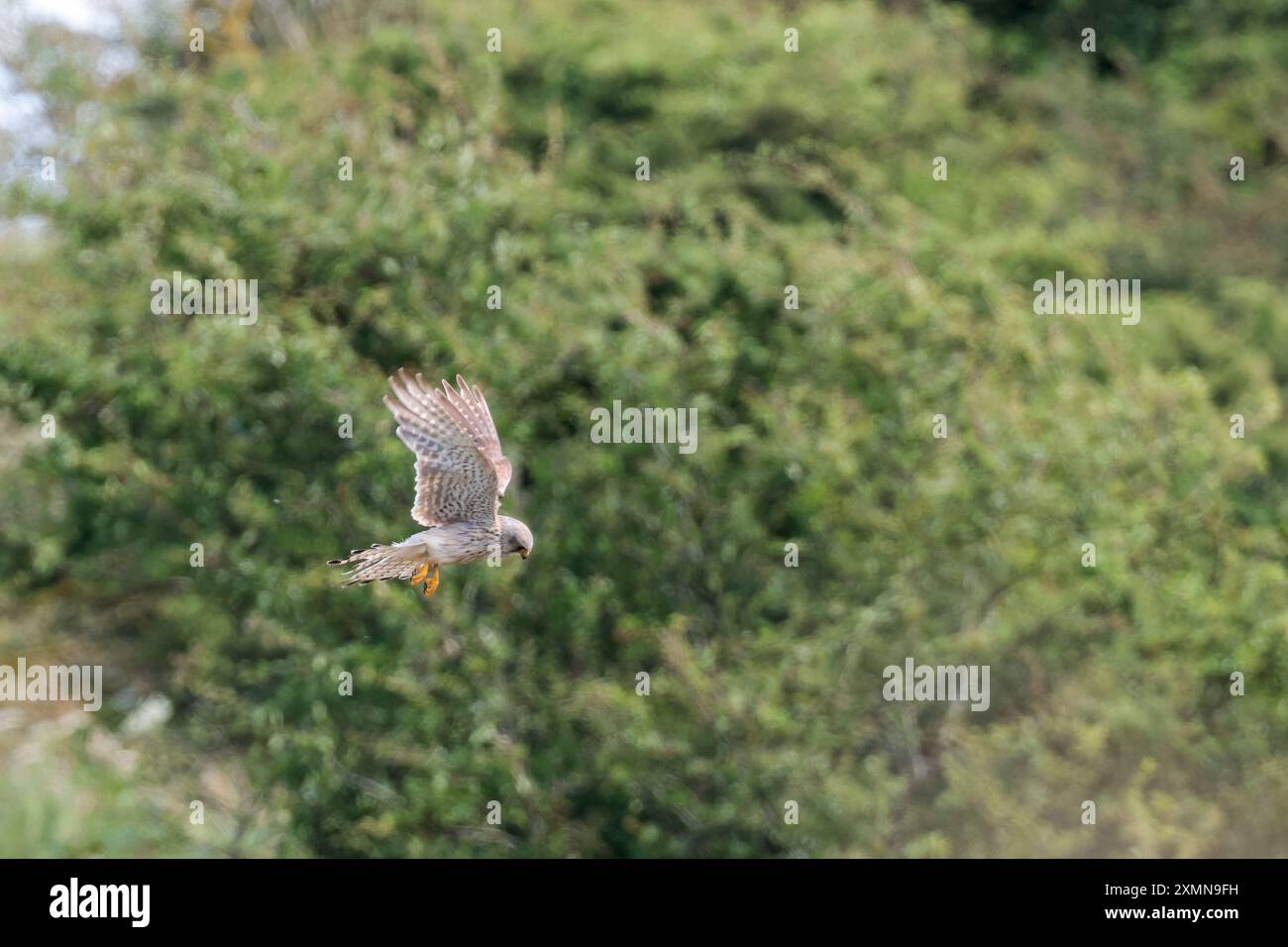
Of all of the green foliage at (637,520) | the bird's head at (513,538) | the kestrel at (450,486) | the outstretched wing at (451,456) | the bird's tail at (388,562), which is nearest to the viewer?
the bird's tail at (388,562)

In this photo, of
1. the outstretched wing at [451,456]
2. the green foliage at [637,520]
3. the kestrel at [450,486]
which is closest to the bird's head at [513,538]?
the kestrel at [450,486]

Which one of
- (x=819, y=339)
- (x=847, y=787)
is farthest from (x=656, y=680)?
(x=819, y=339)

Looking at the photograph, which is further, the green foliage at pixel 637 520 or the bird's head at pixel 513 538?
the green foliage at pixel 637 520

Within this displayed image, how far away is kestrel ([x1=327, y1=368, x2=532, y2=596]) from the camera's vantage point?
27.3ft

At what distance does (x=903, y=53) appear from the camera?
2059cm

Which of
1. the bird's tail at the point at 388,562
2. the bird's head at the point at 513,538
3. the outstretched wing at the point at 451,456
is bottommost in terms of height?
the bird's tail at the point at 388,562

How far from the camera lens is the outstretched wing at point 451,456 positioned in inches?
332

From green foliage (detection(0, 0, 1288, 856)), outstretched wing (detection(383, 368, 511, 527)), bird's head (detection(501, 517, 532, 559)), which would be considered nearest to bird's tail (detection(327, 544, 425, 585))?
outstretched wing (detection(383, 368, 511, 527))

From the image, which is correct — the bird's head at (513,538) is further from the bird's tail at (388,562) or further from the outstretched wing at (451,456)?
the bird's tail at (388,562)

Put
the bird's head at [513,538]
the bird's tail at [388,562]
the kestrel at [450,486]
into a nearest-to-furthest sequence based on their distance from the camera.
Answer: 1. the bird's tail at [388,562]
2. the kestrel at [450,486]
3. the bird's head at [513,538]

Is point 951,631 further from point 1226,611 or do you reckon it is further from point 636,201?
point 636,201

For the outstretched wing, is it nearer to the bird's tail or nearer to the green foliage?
the bird's tail

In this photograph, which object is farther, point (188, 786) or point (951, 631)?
point (188, 786)
